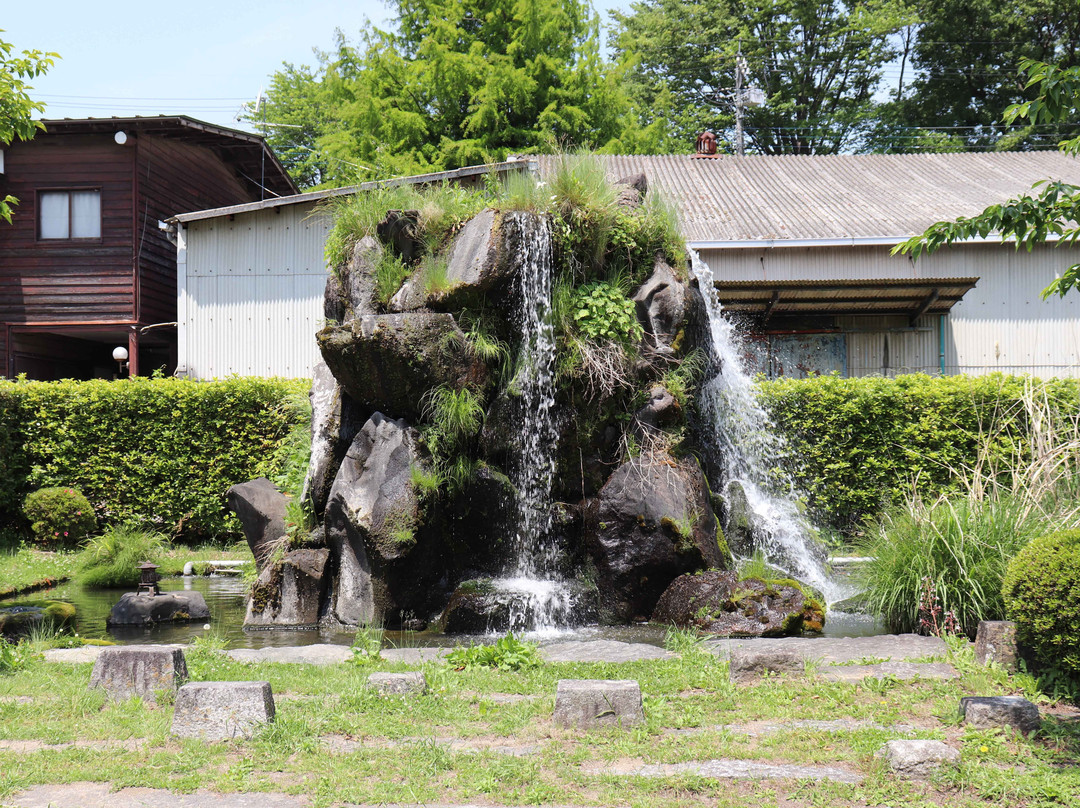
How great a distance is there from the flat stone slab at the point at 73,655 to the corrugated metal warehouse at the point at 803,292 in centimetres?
1102

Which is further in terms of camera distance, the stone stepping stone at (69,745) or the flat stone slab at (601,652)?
the flat stone slab at (601,652)

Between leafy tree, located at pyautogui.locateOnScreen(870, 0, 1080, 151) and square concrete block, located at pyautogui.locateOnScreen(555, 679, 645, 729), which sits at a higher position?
leafy tree, located at pyautogui.locateOnScreen(870, 0, 1080, 151)

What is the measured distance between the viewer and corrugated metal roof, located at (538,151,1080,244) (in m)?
17.2

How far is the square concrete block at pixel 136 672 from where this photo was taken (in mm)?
5328

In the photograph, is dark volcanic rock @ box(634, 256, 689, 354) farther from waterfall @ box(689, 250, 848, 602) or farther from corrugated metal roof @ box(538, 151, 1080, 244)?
corrugated metal roof @ box(538, 151, 1080, 244)

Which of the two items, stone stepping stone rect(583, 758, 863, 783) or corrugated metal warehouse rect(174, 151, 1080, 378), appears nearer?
stone stepping stone rect(583, 758, 863, 783)

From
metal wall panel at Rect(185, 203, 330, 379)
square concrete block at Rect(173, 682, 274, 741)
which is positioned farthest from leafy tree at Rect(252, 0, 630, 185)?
square concrete block at Rect(173, 682, 274, 741)

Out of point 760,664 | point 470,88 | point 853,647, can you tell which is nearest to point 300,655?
point 760,664

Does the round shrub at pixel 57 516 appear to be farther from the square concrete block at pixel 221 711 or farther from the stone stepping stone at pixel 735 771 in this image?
the stone stepping stone at pixel 735 771

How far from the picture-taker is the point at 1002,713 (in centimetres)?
459

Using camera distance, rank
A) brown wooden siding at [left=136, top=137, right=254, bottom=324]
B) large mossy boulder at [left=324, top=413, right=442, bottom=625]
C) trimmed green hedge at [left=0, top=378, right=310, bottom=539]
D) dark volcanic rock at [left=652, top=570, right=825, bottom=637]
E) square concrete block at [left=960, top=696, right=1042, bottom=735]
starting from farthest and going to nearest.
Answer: brown wooden siding at [left=136, top=137, right=254, bottom=324] < trimmed green hedge at [left=0, top=378, right=310, bottom=539] < large mossy boulder at [left=324, top=413, right=442, bottom=625] < dark volcanic rock at [left=652, top=570, right=825, bottom=637] < square concrete block at [left=960, top=696, right=1042, bottom=735]

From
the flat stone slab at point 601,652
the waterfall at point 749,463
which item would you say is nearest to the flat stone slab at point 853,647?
the flat stone slab at point 601,652

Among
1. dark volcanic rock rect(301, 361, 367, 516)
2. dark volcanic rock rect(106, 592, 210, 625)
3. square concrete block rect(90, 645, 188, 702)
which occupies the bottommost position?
dark volcanic rock rect(106, 592, 210, 625)

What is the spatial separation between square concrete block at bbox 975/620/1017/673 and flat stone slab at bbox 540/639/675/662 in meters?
2.05
